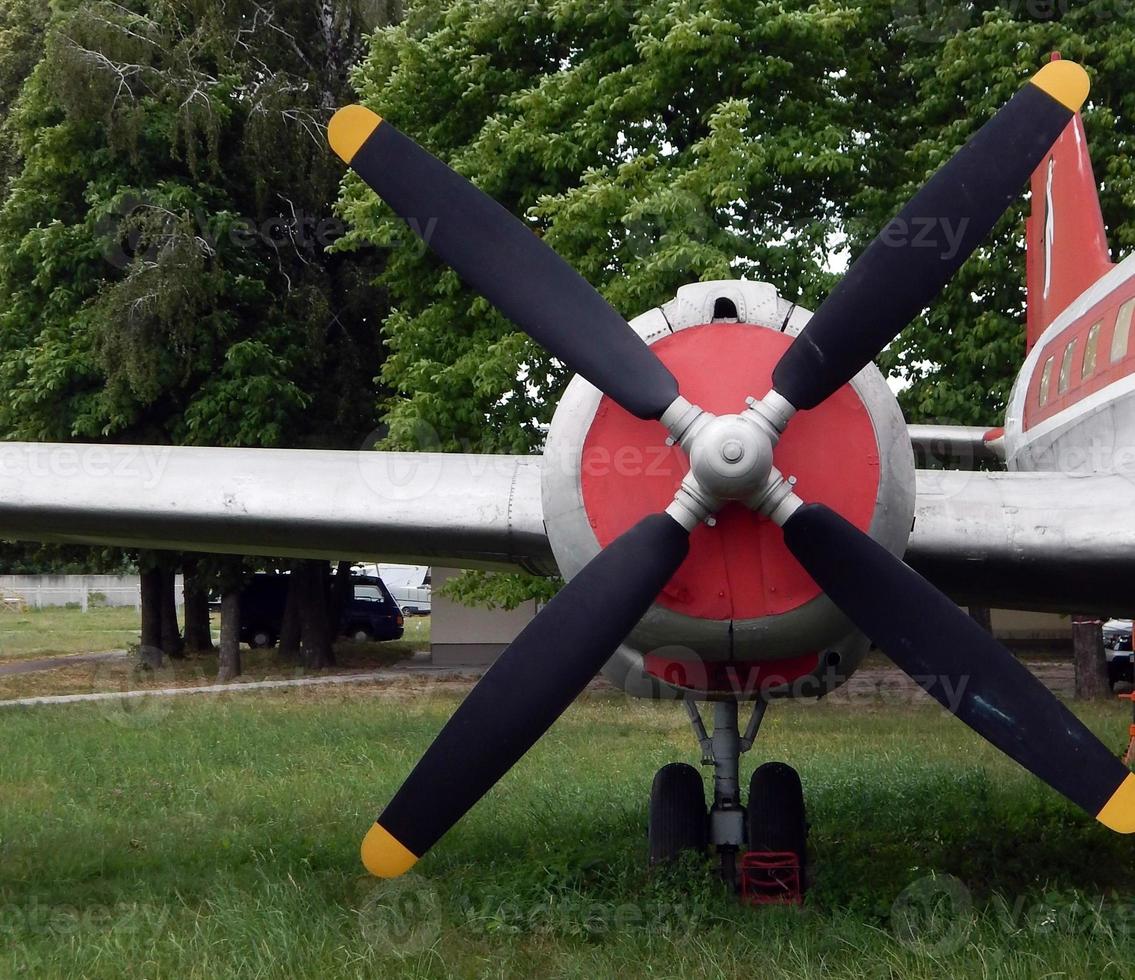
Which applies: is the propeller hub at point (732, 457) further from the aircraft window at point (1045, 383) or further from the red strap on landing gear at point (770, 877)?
the aircraft window at point (1045, 383)

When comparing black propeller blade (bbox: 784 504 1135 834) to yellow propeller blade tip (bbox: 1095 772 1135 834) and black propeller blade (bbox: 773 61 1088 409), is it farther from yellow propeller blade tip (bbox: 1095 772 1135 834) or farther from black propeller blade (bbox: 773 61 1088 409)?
black propeller blade (bbox: 773 61 1088 409)

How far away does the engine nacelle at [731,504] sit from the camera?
5141mm

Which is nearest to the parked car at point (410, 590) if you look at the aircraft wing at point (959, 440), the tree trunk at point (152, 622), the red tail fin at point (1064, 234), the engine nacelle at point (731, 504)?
the tree trunk at point (152, 622)

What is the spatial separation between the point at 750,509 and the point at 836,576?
0.44 m

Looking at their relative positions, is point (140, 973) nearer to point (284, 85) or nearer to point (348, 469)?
point (348, 469)

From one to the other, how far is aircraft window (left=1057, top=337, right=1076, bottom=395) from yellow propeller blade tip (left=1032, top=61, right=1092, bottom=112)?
330cm

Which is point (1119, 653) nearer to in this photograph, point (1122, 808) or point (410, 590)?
point (1122, 808)

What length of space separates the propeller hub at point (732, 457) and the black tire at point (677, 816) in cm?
267

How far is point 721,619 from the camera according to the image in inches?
203

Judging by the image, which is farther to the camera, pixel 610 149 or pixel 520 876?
pixel 610 149

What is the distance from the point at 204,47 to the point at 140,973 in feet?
63.5

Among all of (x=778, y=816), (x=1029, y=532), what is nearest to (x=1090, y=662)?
(x=778, y=816)

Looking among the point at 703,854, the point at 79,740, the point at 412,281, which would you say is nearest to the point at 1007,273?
the point at 412,281

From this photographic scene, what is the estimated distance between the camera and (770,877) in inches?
262
